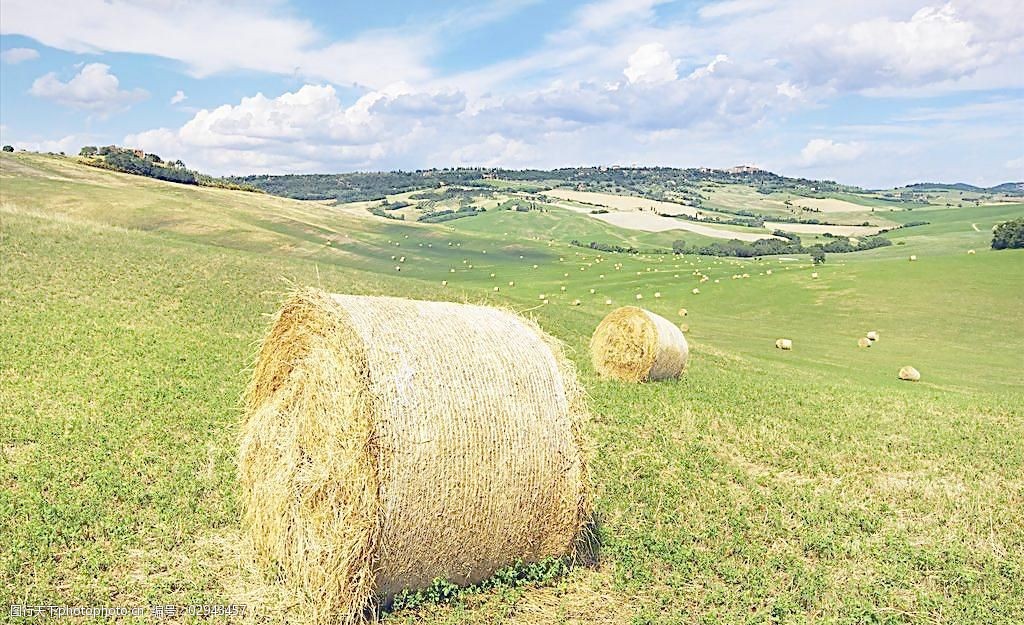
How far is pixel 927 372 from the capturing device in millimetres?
27312

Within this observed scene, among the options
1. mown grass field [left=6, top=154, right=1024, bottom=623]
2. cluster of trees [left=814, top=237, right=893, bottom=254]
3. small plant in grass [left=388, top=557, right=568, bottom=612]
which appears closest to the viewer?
small plant in grass [left=388, top=557, right=568, bottom=612]

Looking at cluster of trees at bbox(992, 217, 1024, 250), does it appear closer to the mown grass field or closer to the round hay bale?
the mown grass field

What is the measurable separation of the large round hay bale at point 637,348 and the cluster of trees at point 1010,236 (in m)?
50.3

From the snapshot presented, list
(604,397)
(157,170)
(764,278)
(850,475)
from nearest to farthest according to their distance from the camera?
(850,475) < (604,397) < (764,278) < (157,170)

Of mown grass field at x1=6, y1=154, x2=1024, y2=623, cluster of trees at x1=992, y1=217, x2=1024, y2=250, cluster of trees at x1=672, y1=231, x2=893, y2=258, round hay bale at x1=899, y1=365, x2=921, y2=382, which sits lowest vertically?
round hay bale at x1=899, y1=365, x2=921, y2=382

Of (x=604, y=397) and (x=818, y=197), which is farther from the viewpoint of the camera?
(x=818, y=197)

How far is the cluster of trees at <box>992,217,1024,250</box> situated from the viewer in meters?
54.9

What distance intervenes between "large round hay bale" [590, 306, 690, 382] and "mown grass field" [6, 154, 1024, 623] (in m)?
0.66

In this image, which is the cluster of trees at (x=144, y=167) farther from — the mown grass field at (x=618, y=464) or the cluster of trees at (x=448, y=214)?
the mown grass field at (x=618, y=464)

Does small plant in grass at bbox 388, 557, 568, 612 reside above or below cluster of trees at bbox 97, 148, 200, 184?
below

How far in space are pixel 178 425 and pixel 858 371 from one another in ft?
79.1

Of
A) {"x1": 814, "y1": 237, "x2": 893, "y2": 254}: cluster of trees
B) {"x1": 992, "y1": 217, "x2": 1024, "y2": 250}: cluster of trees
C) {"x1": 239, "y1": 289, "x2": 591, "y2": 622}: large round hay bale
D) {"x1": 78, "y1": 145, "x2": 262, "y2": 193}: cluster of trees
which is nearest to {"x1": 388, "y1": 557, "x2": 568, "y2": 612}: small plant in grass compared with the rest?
{"x1": 239, "y1": 289, "x2": 591, "y2": 622}: large round hay bale

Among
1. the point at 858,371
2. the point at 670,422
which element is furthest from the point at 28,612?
the point at 858,371

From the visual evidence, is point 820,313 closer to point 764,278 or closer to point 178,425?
point 764,278
